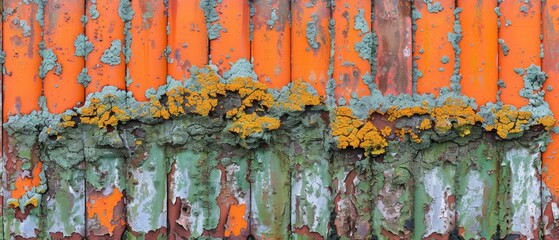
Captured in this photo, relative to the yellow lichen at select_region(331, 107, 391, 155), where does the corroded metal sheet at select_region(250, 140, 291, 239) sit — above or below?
below

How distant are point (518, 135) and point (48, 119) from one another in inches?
61.3

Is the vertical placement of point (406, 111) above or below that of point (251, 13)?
below

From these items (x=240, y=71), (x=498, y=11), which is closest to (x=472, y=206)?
(x=498, y=11)

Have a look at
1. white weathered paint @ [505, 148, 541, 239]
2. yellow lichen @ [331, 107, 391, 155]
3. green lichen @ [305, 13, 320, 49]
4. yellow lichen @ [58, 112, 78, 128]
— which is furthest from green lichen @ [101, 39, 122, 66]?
white weathered paint @ [505, 148, 541, 239]

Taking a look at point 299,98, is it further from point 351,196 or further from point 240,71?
point 351,196

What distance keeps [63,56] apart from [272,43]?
70cm

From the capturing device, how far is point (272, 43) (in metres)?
1.90

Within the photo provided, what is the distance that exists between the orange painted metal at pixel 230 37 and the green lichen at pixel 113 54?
313 mm

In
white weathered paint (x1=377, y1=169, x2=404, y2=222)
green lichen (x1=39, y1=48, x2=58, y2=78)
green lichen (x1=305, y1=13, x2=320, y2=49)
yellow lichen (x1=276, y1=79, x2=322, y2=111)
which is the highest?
green lichen (x1=305, y1=13, x2=320, y2=49)

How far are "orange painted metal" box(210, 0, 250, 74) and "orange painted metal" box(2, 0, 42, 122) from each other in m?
0.60

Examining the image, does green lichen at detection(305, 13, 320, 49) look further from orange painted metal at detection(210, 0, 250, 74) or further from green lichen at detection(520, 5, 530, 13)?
green lichen at detection(520, 5, 530, 13)

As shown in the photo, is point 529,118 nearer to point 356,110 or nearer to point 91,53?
point 356,110

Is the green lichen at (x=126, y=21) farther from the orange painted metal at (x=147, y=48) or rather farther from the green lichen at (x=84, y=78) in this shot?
the green lichen at (x=84, y=78)

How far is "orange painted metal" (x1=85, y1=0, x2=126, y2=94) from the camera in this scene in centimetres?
189
